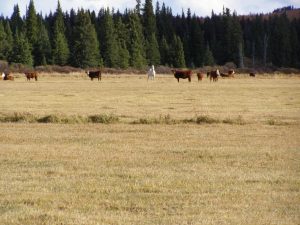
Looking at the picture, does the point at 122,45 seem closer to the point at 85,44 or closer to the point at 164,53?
the point at 85,44

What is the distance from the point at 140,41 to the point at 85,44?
12493mm

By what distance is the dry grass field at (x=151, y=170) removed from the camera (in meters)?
8.65

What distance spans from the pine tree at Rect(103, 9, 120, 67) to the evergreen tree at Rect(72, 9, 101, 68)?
2.93 metres

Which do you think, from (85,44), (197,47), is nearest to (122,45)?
(85,44)

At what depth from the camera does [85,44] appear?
96.5m

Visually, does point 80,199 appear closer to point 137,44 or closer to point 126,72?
point 126,72

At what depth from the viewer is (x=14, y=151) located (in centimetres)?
1462

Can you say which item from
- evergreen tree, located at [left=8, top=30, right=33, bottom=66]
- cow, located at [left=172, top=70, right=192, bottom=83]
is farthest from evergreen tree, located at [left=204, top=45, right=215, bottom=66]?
cow, located at [left=172, top=70, right=192, bottom=83]

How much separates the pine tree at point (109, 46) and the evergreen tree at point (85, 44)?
2927 mm

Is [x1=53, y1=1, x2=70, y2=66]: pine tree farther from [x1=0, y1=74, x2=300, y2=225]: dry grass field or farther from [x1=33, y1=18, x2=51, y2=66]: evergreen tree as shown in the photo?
[x1=0, y1=74, x2=300, y2=225]: dry grass field

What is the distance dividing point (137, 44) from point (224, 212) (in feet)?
314

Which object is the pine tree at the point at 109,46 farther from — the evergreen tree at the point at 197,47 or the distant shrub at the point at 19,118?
the distant shrub at the point at 19,118

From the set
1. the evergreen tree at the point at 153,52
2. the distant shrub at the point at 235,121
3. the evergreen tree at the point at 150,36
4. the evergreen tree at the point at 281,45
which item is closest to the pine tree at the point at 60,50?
the evergreen tree at the point at 153,52

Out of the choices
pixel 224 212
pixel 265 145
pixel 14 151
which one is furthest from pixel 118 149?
pixel 224 212
